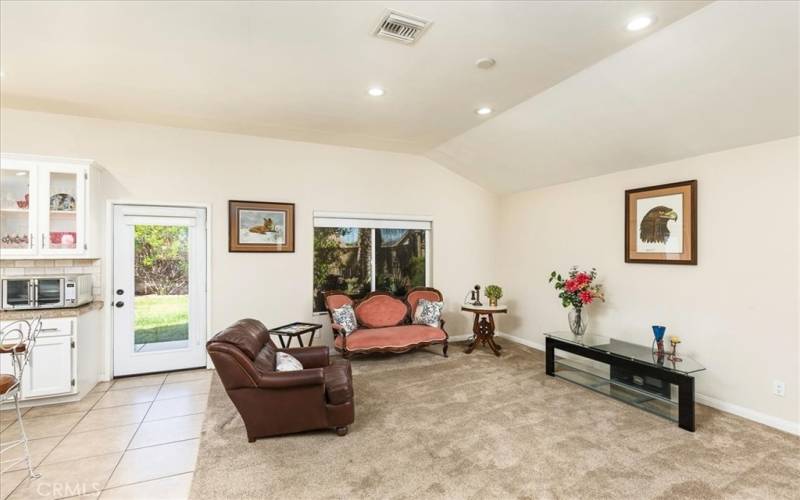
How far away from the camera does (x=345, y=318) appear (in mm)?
5098

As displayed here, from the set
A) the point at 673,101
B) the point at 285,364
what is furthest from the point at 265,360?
the point at 673,101

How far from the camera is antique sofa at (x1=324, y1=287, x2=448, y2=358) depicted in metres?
4.81

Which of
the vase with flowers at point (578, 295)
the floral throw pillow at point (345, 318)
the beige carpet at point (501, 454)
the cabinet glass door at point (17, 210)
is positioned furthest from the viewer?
the floral throw pillow at point (345, 318)

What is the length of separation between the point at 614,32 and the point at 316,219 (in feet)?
13.2

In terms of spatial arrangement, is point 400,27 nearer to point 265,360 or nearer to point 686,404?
point 265,360

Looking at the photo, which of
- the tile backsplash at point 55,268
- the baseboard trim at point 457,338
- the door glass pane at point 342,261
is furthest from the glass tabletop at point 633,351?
the tile backsplash at point 55,268

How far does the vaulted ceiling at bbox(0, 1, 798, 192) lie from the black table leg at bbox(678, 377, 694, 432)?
2.18 m

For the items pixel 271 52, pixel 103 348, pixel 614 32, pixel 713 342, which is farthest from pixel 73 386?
pixel 713 342

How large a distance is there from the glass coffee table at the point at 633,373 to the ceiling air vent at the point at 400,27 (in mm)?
3426

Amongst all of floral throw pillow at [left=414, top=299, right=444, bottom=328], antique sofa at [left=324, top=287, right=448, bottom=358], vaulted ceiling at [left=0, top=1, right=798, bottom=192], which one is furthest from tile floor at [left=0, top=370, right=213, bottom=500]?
vaulted ceiling at [left=0, top=1, right=798, bottom=192]

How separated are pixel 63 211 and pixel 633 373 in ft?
19.7

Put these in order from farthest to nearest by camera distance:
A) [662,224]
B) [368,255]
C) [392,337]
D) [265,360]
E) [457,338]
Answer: [457,338] → [368,255] → [392,337] → [662,224] → [265,360]

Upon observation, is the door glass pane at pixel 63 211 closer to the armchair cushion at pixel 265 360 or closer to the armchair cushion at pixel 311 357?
the armchair cushion at pixel 265 360

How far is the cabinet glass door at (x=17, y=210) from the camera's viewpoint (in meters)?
3.75
